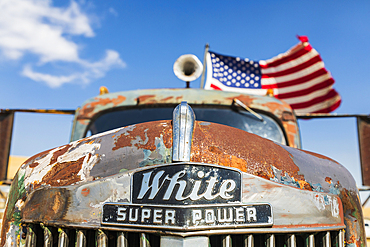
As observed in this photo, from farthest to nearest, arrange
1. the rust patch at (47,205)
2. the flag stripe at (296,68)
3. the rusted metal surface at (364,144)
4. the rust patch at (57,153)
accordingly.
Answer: the flag stripe at (296,68) < the rusted metal surface at (364,144) < the rust patch at (57,153) < the rust patch at (47,205)

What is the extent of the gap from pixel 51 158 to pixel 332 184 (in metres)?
1.24

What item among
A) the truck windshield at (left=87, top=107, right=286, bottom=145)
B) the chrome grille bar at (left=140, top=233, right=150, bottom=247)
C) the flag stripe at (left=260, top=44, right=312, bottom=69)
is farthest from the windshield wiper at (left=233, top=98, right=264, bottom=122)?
the flag stripe at (left=260, top=44, right=312, bottom=69)

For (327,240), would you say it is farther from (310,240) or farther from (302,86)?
(302,86)

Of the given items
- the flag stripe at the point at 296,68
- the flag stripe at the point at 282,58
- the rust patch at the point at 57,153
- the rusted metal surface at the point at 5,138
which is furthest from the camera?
the flag stripe at the point at 282,58

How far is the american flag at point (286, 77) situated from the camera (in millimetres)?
6223

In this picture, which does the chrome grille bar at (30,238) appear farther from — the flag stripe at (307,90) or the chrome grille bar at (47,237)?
the flag stripe at (307,90)

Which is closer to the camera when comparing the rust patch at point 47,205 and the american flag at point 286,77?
the rust patch at point 47,205

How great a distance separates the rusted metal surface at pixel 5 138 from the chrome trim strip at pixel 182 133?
1.91m

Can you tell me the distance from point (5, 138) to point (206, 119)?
5.34 ft

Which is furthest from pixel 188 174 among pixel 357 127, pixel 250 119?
pixel 357 127

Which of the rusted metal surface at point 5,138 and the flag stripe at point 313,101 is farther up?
the flag stripe at point 313,101

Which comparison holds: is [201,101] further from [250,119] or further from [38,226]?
[38,226]

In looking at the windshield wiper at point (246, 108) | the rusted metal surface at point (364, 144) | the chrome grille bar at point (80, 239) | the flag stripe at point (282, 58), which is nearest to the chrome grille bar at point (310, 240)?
the chrome grille bar at point (80, 239)

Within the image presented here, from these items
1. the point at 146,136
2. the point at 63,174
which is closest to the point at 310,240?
the point at 146,136
